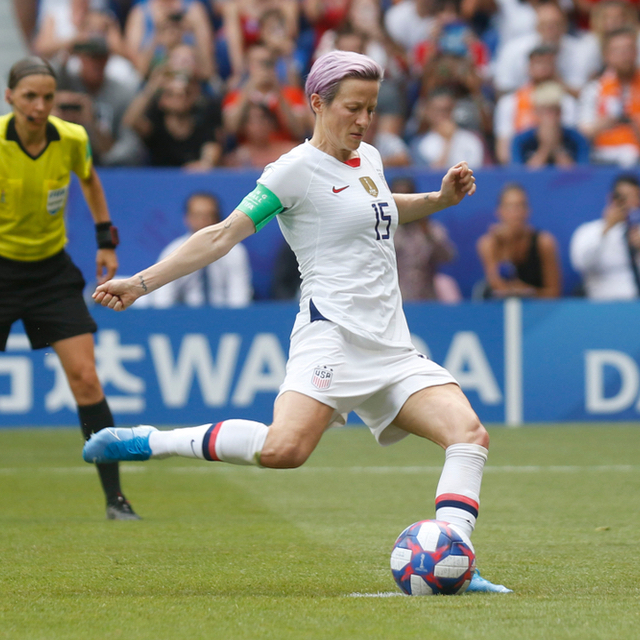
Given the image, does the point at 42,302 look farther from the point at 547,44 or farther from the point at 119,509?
the point at 547,44

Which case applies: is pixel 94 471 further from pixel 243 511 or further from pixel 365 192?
pixel 365 192

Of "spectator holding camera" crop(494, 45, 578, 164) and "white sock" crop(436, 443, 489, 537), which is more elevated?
"spectator holding camera" crop(494, 45, 578, 164)

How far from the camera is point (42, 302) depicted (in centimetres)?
614

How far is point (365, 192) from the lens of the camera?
14.7ft

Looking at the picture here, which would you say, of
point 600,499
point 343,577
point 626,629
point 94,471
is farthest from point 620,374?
point 626,629

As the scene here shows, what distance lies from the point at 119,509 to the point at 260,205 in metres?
2.55

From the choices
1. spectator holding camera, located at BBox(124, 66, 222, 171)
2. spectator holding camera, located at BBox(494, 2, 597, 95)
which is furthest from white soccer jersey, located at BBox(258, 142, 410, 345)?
spectator holding camera, located at BBox(494, 2, 597, 95)

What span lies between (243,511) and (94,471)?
2.18m

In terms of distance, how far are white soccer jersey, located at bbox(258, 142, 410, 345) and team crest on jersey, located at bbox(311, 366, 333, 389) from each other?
0.19 m

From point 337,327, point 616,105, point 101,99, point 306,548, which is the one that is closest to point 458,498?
point 337,327

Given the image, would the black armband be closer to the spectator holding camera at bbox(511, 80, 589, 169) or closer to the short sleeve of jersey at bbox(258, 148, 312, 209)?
the short sleeve of jersey at bbox(258, 148, 312, 209)

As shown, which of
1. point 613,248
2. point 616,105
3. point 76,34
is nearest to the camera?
point 613,248

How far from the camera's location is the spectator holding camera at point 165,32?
13.1 m

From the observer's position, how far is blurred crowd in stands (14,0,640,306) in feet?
37.5
